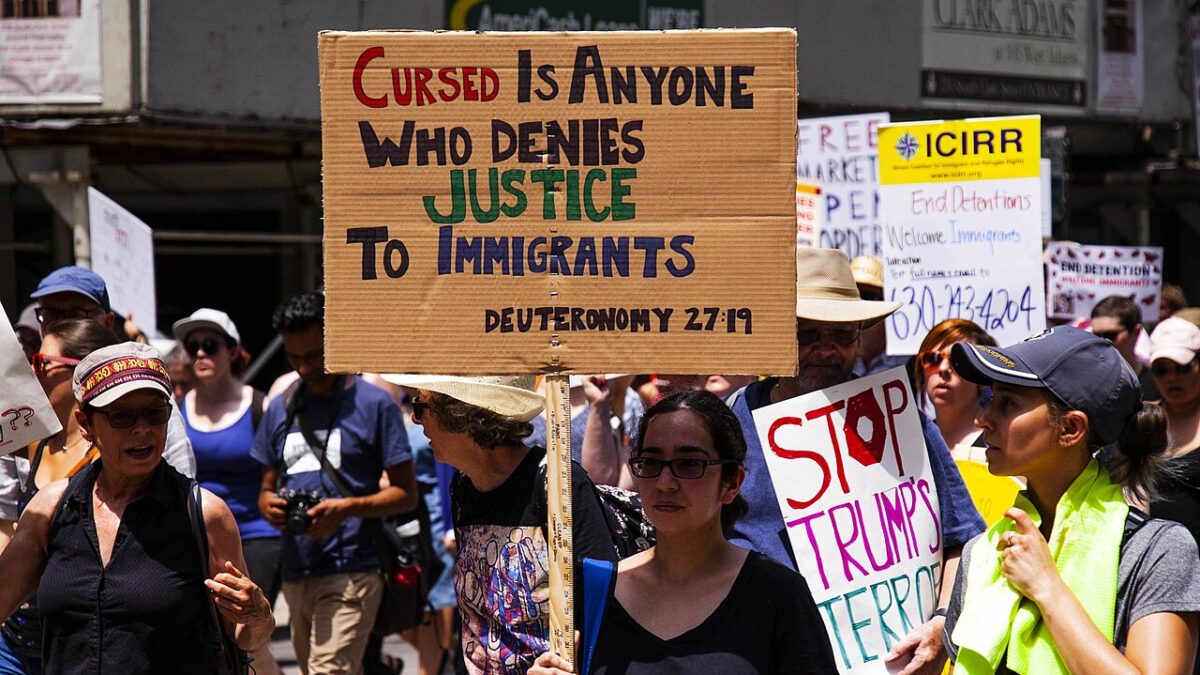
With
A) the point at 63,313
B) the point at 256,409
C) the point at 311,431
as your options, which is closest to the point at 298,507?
the point at 311,431

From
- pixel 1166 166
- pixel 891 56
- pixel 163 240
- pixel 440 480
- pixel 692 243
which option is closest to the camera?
pixel 692 243

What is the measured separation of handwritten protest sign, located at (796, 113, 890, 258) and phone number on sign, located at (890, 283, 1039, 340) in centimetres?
171

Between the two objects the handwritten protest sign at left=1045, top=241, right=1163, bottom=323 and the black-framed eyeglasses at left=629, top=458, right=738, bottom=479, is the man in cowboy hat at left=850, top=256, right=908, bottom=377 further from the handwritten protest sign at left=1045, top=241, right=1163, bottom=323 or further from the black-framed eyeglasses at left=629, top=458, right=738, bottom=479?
the handwritten protest sign at left=1045, top=241, right=1163, bottom=323

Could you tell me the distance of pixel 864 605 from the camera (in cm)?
418

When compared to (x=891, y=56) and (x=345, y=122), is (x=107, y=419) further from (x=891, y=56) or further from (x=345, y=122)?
(x=891, y=56)

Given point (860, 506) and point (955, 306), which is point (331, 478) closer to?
point (955, 306)

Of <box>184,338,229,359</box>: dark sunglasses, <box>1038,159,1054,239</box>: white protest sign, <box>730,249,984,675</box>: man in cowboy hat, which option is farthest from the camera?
<box>1038,159,1054,239</box>: white protest sign

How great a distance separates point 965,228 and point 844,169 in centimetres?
187

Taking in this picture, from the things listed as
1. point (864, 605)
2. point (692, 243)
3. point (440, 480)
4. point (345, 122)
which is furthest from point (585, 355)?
point (440, 480)

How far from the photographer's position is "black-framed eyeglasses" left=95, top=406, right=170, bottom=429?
4.04 metres

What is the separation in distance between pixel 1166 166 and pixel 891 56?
3794 mm

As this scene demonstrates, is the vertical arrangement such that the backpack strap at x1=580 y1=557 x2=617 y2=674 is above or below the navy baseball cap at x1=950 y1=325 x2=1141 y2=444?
below

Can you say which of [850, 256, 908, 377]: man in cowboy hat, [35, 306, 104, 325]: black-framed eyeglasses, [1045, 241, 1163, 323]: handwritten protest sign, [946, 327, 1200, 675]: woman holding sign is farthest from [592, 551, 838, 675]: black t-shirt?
[1045, 241, 1163, 323]: handwritten protest sign

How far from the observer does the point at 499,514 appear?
418cm
